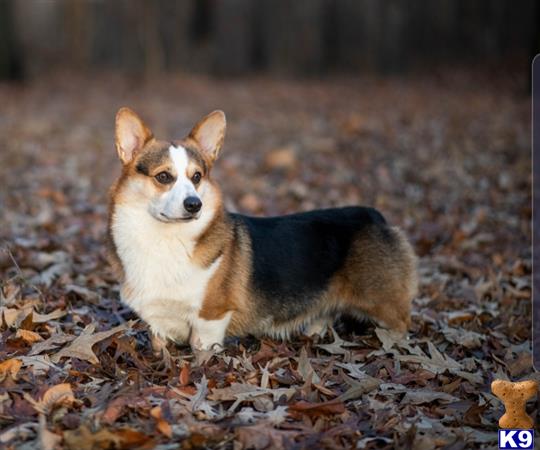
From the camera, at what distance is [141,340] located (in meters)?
4.82

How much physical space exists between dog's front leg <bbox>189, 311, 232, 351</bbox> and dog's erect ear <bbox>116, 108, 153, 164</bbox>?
1130 millimetres

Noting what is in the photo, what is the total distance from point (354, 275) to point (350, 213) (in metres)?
0.49

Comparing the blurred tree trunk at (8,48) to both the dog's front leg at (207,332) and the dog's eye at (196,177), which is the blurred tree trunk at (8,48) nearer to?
the dog's eye at (196,177)

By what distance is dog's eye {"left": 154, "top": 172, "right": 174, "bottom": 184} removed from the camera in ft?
14.3

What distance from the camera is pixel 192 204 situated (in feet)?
13.6

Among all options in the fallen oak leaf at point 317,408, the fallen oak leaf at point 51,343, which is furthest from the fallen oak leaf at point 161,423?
the fallen oak leaf at point 51,343

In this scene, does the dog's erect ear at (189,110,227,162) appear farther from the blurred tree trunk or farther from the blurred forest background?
the blurred forest background

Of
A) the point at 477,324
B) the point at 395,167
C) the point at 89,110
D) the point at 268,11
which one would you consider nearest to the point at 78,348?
the point at 477,324

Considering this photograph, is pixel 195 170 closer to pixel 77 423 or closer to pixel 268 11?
pixel 77 423

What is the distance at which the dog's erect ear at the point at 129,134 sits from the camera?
4.53 metres

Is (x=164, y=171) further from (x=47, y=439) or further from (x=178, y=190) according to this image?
(x=47, y=439)

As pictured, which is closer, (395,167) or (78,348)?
(78,348)

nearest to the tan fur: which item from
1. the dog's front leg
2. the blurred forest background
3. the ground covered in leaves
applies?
the ground covered in leaves

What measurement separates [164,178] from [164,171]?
0.04m
